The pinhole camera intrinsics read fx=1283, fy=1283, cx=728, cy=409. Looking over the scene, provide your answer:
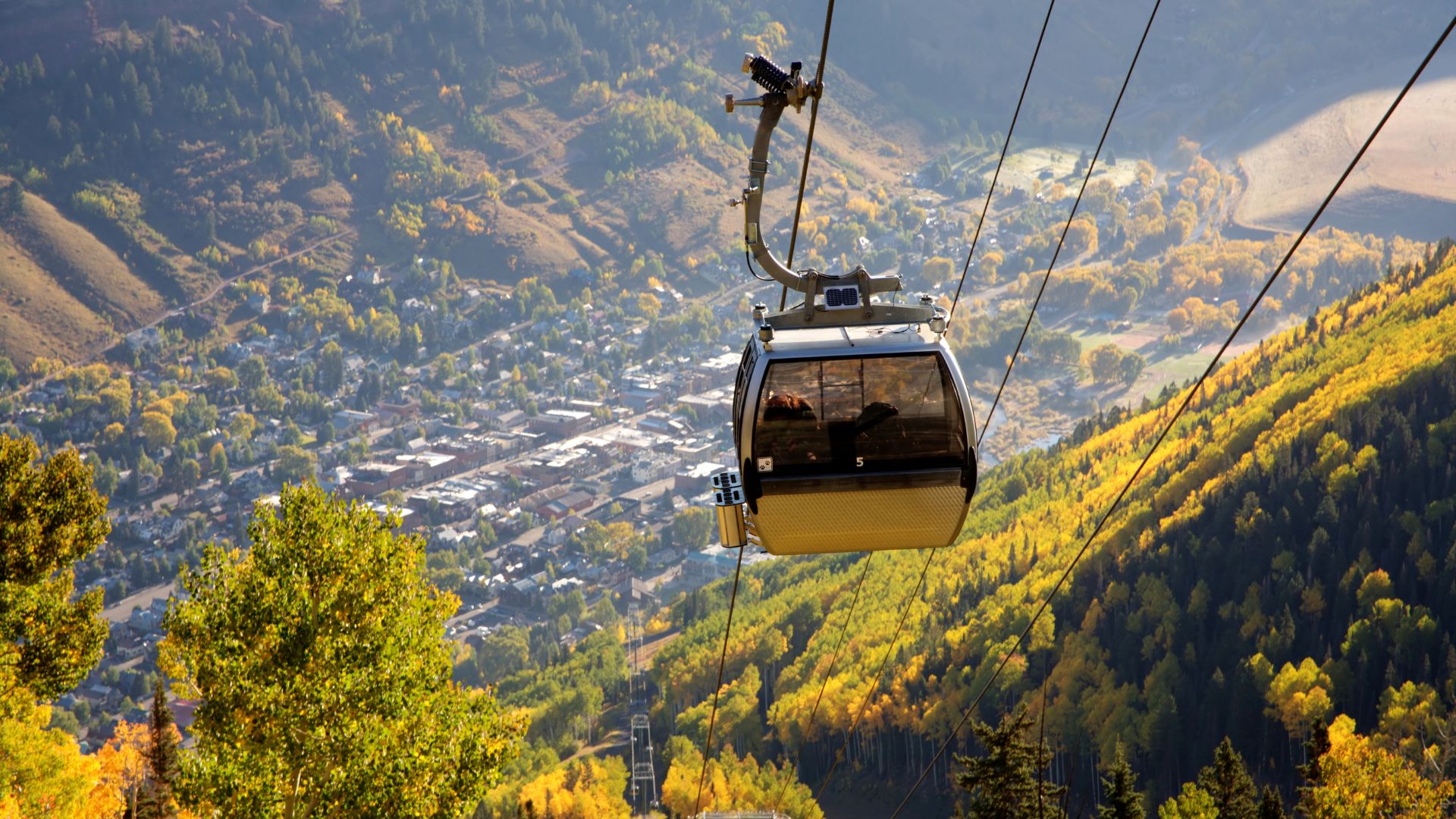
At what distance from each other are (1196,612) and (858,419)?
2598 inches

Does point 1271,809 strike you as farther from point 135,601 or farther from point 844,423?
point 135,601

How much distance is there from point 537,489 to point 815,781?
77.5 metres

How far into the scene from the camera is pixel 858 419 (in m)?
8.89

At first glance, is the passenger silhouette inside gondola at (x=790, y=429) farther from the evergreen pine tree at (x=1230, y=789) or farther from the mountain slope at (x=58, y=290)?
the mountain slope at (x=58, y=290)

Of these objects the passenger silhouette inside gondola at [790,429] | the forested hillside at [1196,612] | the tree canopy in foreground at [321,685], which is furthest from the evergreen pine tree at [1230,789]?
the passenger silhouette inside gondola at [790,429]

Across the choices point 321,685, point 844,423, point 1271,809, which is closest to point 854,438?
point 844,423

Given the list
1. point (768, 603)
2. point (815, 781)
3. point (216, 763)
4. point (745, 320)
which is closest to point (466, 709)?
point (216, 763)

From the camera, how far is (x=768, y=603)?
9362 cm

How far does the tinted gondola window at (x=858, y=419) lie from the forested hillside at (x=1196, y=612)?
A: 44149 millimetres

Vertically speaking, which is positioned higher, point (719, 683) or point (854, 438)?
point (854, 438)

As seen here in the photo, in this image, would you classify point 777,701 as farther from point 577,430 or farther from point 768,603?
point 577,430

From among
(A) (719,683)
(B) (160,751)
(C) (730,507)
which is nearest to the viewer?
(C) (730,507)

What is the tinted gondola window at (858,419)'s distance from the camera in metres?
8.62

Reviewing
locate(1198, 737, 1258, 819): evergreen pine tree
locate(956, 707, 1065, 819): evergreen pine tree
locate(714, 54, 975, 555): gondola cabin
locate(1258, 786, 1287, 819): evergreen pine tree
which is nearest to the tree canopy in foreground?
locate(714, 54, 975, 555): gondola cabin
